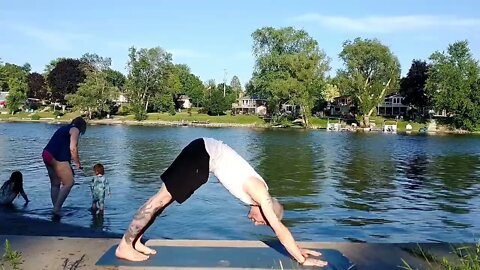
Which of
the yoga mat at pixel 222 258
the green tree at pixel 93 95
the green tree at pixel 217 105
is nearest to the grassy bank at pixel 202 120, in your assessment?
the green tree at pixel 217 105

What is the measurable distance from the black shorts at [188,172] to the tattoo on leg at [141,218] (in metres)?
0.27

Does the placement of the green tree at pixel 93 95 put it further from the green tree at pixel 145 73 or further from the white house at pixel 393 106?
the white house at pixel 393 106

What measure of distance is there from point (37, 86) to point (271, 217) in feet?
441

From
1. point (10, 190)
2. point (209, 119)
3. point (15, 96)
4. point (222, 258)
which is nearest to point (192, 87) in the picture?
point (209, 119)

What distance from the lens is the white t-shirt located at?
5.63m

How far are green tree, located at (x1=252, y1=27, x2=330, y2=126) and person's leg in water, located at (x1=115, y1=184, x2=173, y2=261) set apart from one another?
80.7 metres

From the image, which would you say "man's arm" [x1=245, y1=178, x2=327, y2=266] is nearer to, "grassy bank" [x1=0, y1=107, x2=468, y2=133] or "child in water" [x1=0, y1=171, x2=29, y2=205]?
"child in water" [x1=0, y1=171, x2=29, y2=205]

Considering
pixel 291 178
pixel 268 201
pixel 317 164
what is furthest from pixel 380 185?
pixel 268 201

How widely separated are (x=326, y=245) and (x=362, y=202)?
9483 mm

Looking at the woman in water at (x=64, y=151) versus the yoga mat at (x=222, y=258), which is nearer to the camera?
the yoga mat at (x=222, y=258)

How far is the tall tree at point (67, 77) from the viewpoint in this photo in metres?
113

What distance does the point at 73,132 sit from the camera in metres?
10.8

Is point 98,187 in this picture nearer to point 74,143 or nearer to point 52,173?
point 52,173

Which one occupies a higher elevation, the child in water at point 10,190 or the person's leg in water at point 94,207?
the child in water at point 10,190
